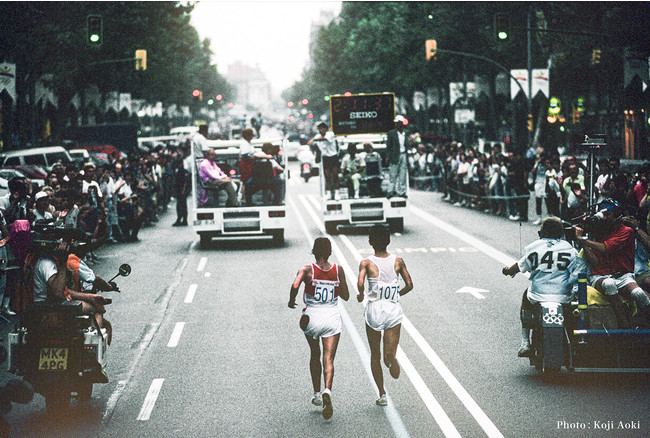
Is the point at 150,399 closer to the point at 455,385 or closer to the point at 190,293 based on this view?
the point at 455,385

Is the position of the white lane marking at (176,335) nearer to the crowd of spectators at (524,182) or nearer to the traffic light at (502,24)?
the crowd of spectators at (524,182)

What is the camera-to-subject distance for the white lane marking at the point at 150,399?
912 cm

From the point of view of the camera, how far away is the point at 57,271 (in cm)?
923

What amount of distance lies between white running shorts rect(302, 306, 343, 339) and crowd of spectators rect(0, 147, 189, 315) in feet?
8.23

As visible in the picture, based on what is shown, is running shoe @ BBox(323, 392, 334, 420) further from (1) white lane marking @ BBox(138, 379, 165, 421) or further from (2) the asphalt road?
(1) white lane marking @ BBox(138, 379, 165, 421)

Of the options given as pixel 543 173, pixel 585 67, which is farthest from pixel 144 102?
pixel 543 173

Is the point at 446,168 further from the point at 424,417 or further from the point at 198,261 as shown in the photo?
the point at 424,417

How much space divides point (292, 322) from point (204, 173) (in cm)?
965

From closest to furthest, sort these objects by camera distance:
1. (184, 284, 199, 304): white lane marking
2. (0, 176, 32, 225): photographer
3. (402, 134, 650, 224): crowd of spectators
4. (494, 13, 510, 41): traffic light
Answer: (0, 176, 32, 225): photographer
(184, 284, 199, 304): white lane marking
(402, 134, 650, 224): crowd of spectators
(494, 13, 510, 41): traffic light

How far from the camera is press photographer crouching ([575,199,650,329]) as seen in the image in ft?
33.1

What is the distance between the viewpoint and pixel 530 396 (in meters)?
9.52

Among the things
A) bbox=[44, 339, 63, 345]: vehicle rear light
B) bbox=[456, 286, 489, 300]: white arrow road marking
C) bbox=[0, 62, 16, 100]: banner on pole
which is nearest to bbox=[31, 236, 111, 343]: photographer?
bbox=[44, 339, 63, 345]: vehicle rear light

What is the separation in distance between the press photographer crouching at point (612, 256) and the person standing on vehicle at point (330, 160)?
15330 millimetres

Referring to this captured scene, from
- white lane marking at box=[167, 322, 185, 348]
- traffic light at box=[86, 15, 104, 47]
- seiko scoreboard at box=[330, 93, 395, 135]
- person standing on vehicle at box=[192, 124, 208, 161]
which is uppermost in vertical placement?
traffic light at box=[86, 15, 104, 47]
